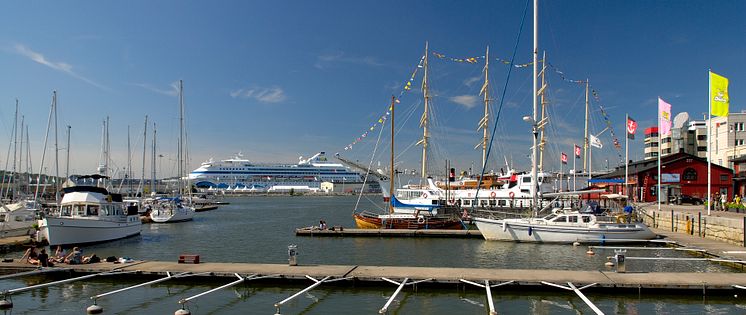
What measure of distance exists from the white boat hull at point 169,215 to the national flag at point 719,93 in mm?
51480

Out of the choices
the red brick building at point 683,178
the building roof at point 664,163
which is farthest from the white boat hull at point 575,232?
the building roof at point 664,163

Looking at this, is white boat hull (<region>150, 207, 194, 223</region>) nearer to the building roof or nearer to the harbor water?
the harbor water

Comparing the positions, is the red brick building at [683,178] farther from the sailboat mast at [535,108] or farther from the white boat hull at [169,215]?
the white boat hull at [169,215]

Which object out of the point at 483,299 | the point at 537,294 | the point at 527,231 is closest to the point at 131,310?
the point at 483,299

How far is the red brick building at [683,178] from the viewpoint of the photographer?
55906 millimetres

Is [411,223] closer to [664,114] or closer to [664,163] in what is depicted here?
[664,114]

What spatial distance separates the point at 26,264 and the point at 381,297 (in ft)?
48.0

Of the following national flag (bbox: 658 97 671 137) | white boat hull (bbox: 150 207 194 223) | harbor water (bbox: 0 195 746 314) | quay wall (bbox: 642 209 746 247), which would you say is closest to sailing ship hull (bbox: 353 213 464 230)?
harbor water (bbox: 0 195 746 314)

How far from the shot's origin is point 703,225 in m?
32.2

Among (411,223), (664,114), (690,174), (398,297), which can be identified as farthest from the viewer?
(690,174)

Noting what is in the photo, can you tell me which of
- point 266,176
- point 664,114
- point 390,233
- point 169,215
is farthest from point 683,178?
point 266,176

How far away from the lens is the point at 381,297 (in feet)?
59.7

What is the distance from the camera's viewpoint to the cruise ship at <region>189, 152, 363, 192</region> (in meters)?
187

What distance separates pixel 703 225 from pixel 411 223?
63.3 ft
